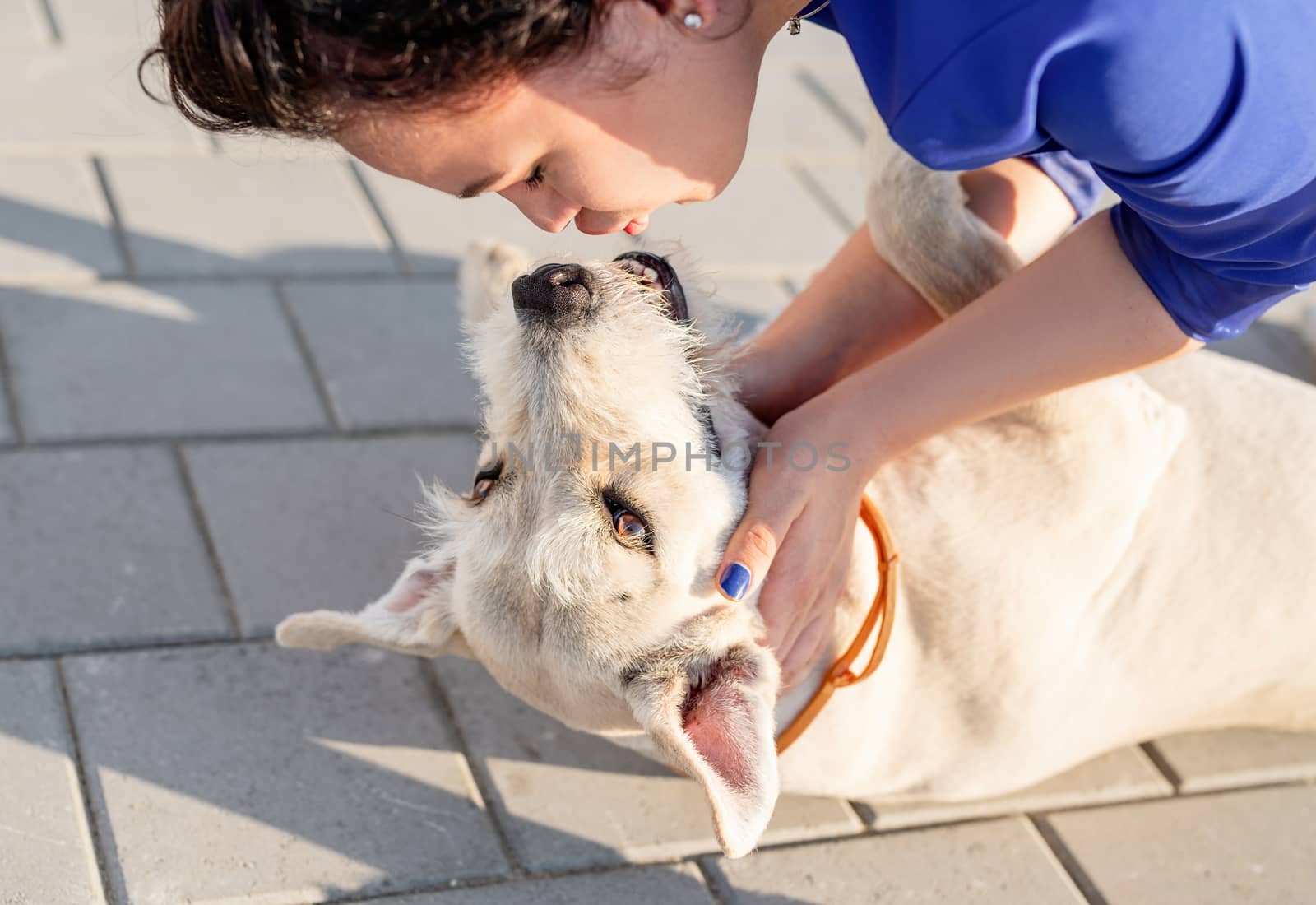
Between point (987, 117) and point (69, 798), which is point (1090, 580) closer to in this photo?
point (987, 117)

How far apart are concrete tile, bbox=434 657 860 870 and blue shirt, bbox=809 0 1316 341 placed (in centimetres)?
170

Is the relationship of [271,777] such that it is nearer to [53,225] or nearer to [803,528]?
[803,528]

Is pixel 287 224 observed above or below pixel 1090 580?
above

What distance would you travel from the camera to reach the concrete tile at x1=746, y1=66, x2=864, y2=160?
222 inches

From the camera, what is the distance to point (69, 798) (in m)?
2.84

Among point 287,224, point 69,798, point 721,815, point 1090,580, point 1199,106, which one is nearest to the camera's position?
point 1199,106

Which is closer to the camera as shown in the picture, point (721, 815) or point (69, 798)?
point (721, 815)

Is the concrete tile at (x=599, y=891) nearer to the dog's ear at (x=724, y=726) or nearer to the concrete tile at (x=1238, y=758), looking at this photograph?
the dog's ear at (x=724, y=726)

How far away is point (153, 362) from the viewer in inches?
159

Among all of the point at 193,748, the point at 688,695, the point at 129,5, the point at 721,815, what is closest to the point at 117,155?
the point at 129,5

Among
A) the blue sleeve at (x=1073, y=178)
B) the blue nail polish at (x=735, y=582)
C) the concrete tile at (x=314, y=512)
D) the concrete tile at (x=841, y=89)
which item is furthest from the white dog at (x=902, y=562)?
the concrete tile at (x=841, y=89)

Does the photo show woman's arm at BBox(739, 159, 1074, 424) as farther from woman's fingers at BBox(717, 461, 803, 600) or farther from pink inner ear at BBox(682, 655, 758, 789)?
pink inner ear at BBox(682, 655, 758, 789)

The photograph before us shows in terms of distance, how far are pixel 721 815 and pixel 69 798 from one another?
1.54 meters

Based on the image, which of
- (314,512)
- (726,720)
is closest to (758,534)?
(726,720)
